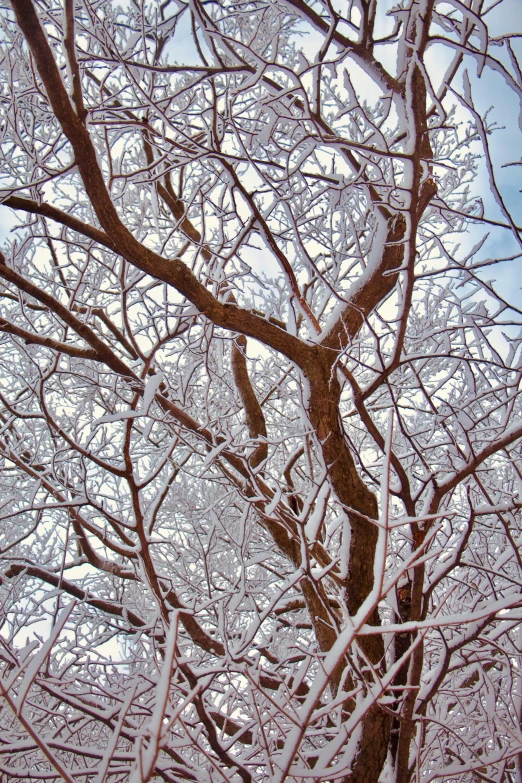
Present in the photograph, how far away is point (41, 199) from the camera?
1.95 meters

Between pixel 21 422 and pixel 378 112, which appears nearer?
pixel 378 112

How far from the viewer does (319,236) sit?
12.4 ft

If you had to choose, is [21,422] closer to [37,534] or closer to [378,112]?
[37,534]

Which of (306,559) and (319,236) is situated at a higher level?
(319,236)

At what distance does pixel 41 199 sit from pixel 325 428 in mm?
1625

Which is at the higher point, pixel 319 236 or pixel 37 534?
pixel 319 236

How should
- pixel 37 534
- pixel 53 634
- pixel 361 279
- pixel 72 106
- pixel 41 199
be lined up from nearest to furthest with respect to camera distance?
pixel 53 634 < pixel 72 106 < pixel 41 199 < pixel 361 279 < pixel 37 534

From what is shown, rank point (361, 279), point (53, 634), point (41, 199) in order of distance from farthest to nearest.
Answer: point (361, 279), point (41, 199), point (53, 634)

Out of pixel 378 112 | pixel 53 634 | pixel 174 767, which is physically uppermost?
pixel 378 112

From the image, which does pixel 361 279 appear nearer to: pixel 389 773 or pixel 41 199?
pixel 41 199

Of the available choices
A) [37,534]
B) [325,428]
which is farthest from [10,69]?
[37,534]

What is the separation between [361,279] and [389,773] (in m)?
2.46

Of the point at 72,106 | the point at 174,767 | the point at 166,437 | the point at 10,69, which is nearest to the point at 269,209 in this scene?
the point at 72,106

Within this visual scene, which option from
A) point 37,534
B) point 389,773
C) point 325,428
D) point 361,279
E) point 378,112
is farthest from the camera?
point 37,534
